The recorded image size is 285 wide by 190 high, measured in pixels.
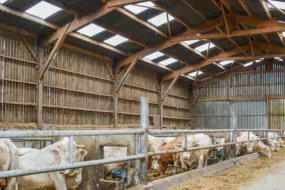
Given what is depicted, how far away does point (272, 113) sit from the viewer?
2809cm

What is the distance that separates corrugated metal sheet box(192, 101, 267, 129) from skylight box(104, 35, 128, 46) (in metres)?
13.6

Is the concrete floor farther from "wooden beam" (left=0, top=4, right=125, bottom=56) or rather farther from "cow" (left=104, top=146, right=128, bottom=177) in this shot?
"wooden beam" (left=0, top=4, right=125, bottom=56)

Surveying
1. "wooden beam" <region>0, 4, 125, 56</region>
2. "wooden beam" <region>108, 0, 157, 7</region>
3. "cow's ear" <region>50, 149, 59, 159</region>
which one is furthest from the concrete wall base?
"wooden beam" <region>0, 4, 125, 56</region>

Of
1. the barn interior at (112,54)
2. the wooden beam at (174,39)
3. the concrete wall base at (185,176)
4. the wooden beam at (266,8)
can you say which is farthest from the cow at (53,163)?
the wooden beam at (174,39)

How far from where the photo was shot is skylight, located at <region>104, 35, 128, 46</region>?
59.4ft

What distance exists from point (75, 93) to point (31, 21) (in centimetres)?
458

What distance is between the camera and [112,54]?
19766 mm

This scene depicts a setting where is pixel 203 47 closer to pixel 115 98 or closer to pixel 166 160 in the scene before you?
pixel 115 98

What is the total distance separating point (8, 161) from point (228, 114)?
26778 mm

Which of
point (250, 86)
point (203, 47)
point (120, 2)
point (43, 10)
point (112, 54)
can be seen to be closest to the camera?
point (120, 2)

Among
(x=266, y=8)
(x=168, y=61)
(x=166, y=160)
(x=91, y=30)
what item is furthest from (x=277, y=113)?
(x=166, y=160)

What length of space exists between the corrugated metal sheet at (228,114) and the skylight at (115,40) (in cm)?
1364

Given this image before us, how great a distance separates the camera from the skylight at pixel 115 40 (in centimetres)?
1811

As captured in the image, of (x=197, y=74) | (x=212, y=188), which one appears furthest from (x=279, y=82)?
(x=212, y=188)
